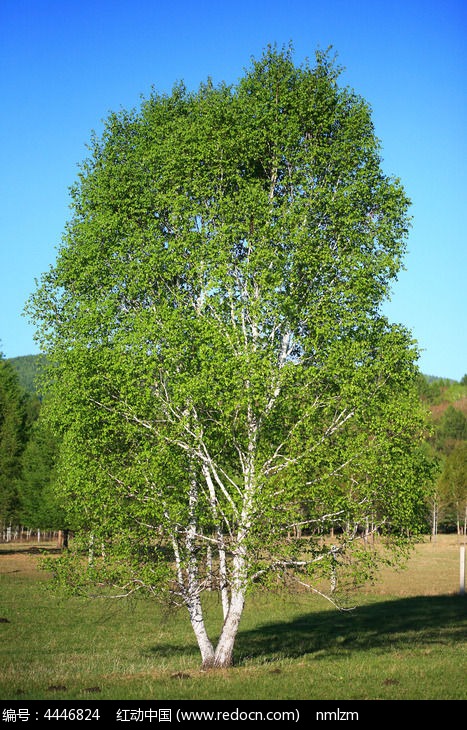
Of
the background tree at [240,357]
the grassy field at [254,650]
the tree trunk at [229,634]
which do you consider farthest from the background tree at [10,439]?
the tree trunk at [229,634]

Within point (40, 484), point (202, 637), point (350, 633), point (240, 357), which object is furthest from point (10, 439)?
point (240, 357)

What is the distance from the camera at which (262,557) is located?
18.1 m

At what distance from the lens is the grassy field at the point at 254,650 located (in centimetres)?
1544

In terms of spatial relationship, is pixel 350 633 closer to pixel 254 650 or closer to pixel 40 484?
pixel 254 650

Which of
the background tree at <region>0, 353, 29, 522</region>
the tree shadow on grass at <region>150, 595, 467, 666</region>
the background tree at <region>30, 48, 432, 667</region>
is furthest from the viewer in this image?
the background tree at <region>0, 353, 29, 522</region>

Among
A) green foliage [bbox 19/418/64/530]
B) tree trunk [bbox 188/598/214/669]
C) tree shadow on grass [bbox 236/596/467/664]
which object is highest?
green foliage [bbox 19/418/64/530]

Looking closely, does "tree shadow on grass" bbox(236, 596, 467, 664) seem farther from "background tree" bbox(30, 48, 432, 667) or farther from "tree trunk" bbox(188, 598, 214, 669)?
"background tree" bbox(30, 48, 432, 667)

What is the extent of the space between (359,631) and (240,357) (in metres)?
16.2

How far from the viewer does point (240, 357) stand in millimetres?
17016

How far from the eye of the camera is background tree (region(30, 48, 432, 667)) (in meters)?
17.7

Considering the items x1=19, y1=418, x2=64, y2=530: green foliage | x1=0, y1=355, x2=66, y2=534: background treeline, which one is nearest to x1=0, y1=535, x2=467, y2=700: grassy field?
x1=19, y1=418, x2=64, y2=530: green foliage

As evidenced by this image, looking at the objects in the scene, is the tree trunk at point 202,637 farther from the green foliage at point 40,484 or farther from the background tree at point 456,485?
the background tree at point 456,485

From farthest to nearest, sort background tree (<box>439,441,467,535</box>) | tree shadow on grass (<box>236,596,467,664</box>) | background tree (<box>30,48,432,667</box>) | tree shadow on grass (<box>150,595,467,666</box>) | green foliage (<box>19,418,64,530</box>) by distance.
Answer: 1. background tree (<box>439,441,467,535</box>)
2. green foliage (<box>19,418,64,530</box>)
3. tree shadow on grass (<box>236,596,467,664</box>)
4. tree shadow on grass (<box>150,595,467,666</box>)
5. background tree (<box>30,48,432,667</box>)

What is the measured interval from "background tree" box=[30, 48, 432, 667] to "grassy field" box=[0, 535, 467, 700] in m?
2.27
